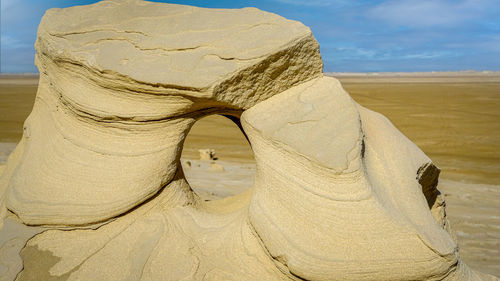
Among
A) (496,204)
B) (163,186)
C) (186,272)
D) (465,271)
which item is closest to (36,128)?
(163,186)

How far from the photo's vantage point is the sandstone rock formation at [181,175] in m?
2.12

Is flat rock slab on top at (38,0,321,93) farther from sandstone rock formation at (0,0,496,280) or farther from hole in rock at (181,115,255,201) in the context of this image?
hole in rock at (181,115,255,201)

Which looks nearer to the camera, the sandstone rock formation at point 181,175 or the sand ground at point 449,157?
the sandstone rock formation at point 181,175

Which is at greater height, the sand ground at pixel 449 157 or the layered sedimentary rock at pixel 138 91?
the layered sedimentary rock at pixel 138 91

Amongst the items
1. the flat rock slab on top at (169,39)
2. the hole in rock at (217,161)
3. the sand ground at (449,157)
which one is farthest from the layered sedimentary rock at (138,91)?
the sand ground at (449,157)

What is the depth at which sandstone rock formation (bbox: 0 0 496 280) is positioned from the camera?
212 cm

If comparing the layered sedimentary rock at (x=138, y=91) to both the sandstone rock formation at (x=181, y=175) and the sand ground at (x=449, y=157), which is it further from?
the sand ground at (x=449, y=157)

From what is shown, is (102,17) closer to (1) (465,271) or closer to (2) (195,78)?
(2) (195,78)

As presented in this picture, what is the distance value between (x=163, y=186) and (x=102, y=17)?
1401 millimetres

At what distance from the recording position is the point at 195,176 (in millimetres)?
5621

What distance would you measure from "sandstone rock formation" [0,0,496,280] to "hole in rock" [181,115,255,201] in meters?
1.79

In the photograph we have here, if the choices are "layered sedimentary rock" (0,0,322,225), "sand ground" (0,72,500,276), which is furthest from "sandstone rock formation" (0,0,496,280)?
"sand ground" (0,72,500,276)

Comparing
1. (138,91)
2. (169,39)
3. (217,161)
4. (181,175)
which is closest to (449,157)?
(217,161)

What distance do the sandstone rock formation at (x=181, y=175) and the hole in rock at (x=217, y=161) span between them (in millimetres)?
1795
